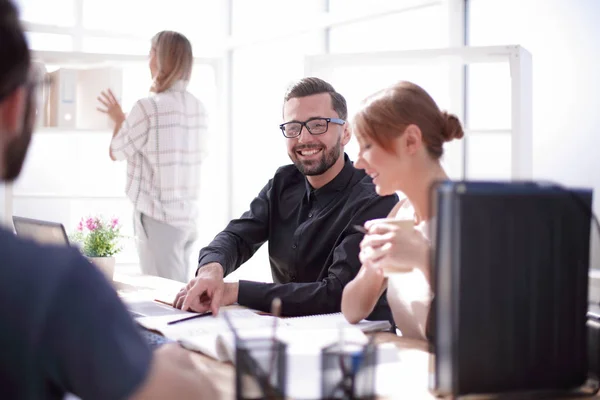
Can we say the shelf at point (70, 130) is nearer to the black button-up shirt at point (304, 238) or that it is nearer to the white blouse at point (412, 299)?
the black button-up shirt at point (304, 238)

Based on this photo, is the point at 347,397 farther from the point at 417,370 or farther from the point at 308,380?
the point at 417,370

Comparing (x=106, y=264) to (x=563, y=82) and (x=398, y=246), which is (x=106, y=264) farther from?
(x=563, y=82)

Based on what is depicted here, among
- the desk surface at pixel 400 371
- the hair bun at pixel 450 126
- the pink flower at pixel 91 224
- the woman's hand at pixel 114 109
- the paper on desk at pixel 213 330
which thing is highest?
the woman's hand at pixel 114 109

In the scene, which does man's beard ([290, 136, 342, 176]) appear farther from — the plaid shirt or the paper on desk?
the plaid shirt

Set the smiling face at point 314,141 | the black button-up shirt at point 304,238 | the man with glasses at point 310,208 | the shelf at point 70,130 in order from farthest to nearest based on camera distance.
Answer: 1. the shelf at point 70,130
2. the smiling face at point 314,141
3. the man with glasses at point 310,208
4. the black button-up shirt at point 304,238

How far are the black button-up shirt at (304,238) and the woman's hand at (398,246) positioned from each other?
1.56 feet

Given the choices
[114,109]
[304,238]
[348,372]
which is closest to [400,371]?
[348,372]

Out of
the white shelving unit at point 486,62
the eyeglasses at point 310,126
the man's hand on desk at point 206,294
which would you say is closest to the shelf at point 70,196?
the white shelving unit at point 486,62

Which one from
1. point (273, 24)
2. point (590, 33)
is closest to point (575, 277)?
point (590, 33)

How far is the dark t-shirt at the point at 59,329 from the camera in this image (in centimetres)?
62

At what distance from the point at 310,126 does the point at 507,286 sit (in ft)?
4.46

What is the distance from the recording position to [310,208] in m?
2.28

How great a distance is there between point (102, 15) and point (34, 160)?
1.08 m

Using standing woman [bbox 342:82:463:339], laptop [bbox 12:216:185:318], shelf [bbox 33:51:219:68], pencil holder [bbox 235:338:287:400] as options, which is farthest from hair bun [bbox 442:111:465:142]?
shelf [bbox 33:51:219:68]
